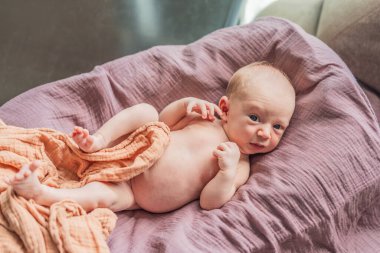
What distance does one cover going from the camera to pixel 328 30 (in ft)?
4.69

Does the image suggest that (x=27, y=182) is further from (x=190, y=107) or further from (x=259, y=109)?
(x=259, y=109)

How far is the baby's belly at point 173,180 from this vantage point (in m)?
1.09

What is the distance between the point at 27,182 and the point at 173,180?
0.36 m

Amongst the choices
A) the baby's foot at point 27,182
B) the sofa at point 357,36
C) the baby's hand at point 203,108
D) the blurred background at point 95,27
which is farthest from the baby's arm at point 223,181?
the blurred background at point 95,27

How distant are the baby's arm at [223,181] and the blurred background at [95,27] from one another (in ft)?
2.03

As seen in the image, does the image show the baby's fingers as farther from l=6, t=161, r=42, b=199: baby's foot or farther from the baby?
l=6, t=161, r=42, b=199: baby's foot

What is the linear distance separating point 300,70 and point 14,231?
2.71 feet

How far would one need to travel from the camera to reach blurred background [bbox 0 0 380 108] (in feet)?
5.24

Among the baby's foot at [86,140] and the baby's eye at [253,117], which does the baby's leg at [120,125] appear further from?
the baby's eye at [253,117]

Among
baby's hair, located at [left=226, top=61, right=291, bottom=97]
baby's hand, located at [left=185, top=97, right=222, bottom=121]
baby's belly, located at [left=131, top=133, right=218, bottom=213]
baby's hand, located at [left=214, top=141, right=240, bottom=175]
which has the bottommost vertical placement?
baby's belly, located at [left=131, top=133, right=218, bottom=213]

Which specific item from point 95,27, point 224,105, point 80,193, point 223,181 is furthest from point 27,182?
point 95,27

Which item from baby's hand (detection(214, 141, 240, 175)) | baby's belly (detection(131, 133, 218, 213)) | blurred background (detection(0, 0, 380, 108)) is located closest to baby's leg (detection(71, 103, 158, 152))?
baby's belly (detection(131, 133, 218, 213))

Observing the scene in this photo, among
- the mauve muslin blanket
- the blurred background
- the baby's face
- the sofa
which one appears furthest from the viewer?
the blurred background

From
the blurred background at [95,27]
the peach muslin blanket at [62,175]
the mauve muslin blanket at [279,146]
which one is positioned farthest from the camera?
the blurred background at [95,27]
